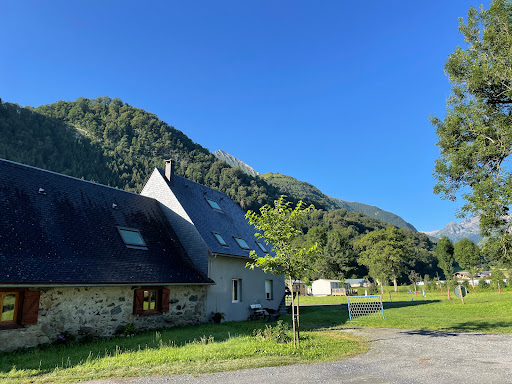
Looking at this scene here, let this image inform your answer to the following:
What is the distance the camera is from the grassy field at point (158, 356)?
721 cm

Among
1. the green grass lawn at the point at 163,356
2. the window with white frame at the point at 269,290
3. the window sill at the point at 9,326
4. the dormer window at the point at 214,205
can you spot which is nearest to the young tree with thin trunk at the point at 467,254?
the window with white frame at the point at 269,290

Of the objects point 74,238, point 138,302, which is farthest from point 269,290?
point 74,238

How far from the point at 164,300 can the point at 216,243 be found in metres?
4.53

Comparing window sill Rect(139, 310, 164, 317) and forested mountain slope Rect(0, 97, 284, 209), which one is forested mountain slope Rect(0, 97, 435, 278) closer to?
forested mountain slope Rect(0, 97, 284, 209)

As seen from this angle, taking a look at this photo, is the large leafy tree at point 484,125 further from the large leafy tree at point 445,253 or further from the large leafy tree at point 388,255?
the large leafy tree at point 445,253

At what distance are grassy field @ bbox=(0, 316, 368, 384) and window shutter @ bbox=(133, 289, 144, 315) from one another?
1530 mm

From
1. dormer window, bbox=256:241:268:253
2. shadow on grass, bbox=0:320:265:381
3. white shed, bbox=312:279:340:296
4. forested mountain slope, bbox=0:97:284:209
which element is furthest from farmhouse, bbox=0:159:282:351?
forested mountain slope, bbox=0:97:284:209

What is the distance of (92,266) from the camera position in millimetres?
11773

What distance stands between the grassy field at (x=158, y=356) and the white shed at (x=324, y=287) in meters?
46.8

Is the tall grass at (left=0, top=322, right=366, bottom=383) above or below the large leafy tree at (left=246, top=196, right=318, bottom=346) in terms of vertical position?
below

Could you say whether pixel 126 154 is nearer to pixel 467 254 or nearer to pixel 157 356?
pixel 157 356

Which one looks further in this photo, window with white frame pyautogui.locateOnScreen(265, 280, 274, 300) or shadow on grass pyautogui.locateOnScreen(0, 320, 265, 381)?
window with white frame pyautogui.locateOnScreen(265, 280, 274, 300)

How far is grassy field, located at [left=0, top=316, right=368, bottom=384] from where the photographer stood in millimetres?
7211

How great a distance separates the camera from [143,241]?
50.4 ft
